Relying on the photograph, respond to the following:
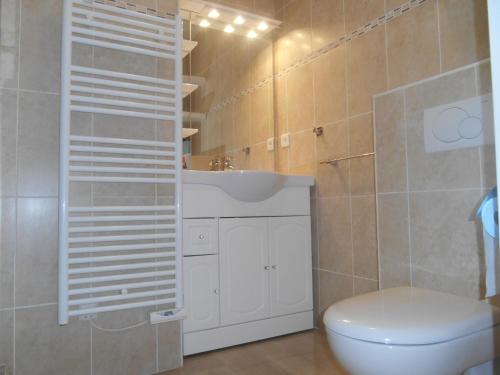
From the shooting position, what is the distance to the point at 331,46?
216 centimetres

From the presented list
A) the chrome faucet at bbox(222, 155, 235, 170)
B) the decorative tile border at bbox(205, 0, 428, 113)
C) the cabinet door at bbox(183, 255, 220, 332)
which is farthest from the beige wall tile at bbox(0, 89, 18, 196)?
the chrome faucet at bbox(222, 155, 235, 170)

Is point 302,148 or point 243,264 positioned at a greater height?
point 302,148

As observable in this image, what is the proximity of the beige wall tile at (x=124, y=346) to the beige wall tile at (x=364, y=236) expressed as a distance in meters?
1.08

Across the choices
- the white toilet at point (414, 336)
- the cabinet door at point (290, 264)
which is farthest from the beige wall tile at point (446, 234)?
the cabinet door at point (290, 264)

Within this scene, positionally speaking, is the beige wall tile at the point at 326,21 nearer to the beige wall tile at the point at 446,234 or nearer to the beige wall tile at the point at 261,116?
the beige wall tile at the point at 261,116

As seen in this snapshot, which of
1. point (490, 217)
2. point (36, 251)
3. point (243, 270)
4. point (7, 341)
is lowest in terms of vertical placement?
point (7, 341)

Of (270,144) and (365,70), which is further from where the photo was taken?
(270,144)

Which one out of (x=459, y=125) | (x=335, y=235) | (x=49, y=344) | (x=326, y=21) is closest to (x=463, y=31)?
(x=459, y=125)

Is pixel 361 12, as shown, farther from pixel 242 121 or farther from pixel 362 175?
pixel 242 121

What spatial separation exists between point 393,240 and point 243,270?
79 cm

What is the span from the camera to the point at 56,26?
5.25 feet

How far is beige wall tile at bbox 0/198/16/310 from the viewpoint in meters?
1.46

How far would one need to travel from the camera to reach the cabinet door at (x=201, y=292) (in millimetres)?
1845


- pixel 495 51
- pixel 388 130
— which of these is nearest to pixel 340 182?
pixel 388 130
